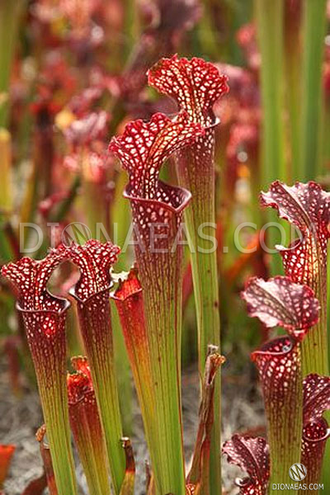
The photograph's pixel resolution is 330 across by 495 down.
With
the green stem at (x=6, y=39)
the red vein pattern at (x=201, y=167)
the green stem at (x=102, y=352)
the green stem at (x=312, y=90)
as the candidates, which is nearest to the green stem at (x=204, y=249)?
the red vein pattern at (x=201, y=167)

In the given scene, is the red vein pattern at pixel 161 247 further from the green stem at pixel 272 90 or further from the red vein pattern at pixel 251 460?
the green stem at pixel 272 90

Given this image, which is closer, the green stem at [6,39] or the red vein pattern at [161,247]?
the red vein pattern at [161,247]

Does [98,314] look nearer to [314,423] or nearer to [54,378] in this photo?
[54,378]

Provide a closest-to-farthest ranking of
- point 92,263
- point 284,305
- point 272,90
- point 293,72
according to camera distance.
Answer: point 284,305 → point 92,263 → point 272,90 → point 293,72

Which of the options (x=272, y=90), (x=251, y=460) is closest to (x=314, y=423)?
(x=251, y=460)

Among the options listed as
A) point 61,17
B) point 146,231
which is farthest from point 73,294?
point 61,17

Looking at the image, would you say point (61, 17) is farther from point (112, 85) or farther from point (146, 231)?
point (146, 231)

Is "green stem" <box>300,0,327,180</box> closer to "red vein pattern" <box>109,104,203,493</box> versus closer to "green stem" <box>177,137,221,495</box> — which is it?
"green stem" <box>177,137,221,495</box>
